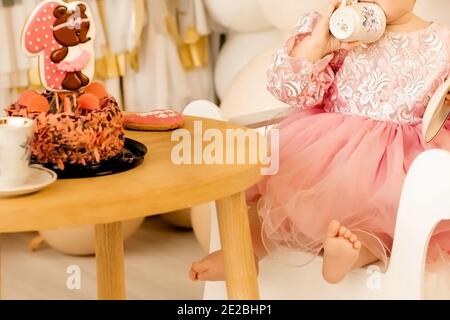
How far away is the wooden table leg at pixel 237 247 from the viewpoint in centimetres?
92

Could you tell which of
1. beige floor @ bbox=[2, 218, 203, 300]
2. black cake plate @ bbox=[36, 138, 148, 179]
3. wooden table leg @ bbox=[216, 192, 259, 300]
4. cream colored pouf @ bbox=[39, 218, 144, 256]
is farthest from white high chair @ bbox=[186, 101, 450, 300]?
cream colored pouf @ bbox=[39, 218, 144, 256]

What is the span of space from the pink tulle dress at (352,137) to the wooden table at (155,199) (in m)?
0.15

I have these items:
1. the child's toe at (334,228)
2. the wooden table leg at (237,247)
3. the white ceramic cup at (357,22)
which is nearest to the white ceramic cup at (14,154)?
the wooden table leg at (237,247)

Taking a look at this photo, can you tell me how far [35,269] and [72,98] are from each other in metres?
1.02

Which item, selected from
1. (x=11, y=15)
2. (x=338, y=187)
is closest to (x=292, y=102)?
(x=338, y=187)

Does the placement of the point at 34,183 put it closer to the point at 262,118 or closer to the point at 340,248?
the point at 340,248

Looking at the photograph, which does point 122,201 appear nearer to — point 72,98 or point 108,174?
point 108,174

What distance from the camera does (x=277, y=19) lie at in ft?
5.60

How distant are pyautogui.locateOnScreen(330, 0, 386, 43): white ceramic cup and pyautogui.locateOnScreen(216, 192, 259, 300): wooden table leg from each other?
1.12ft

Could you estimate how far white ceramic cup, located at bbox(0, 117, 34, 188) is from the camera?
0.77 metres

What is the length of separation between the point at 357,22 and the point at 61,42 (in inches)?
18.0

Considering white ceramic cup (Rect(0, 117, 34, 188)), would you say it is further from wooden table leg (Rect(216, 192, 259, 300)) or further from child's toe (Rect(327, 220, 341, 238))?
child's toe (Rect(327, 220, 341, 238))

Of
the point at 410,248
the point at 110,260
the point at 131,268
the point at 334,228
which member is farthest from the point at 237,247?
the point at 131,268

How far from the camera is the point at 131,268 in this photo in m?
1.82
